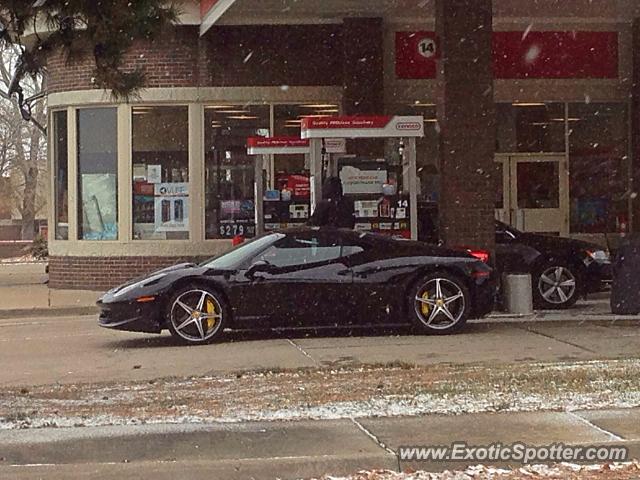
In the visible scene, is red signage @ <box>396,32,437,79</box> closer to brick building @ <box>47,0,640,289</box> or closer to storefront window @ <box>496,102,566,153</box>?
brick building @ <box>47,0,640,289</box>

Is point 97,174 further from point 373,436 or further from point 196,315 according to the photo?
point 373,436

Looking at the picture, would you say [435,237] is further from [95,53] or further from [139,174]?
[95,53]

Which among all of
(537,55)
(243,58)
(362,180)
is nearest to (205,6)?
(243,58)

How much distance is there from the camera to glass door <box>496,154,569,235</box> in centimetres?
2053

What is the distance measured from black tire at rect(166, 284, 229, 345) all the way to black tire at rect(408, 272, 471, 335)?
223 centimetres

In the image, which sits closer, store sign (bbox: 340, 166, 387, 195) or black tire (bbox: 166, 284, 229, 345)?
black tire (bbox: 166, 284, 229, 345)

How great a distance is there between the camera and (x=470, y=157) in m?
15.4

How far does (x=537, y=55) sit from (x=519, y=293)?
699cm

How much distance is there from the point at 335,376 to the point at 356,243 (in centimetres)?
323

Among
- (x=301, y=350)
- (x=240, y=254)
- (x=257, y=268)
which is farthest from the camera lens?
(x=240, y=254)

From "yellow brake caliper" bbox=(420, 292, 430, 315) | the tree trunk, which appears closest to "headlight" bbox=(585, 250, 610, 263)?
"yellow brake caliper" bbox=(420, 292, 430, 315)

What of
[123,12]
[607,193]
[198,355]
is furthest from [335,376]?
[607,193]

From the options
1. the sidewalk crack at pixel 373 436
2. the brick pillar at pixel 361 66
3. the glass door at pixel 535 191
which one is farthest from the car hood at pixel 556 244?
the sidewalk crack at pixel 373 436

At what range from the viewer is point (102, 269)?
64.7ft
